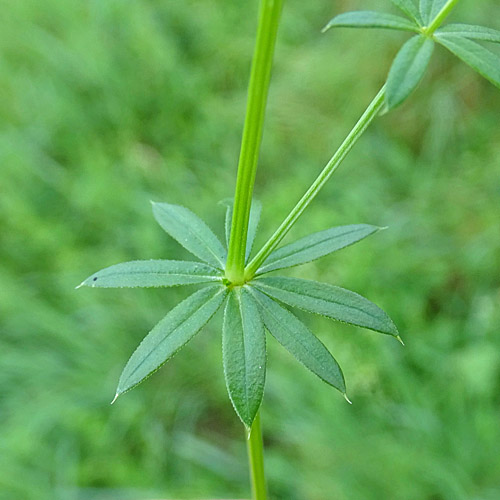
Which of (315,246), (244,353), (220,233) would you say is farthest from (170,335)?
(220,233)

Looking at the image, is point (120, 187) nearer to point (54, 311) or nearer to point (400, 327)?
point (54, 311)

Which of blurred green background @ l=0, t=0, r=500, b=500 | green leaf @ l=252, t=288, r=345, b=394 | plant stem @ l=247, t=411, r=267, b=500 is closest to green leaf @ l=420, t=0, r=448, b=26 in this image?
green leaf @ l=252, t=288, r=345, b=394

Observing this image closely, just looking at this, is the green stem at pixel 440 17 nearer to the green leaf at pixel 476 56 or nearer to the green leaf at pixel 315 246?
the green leaf at pixel 476 56

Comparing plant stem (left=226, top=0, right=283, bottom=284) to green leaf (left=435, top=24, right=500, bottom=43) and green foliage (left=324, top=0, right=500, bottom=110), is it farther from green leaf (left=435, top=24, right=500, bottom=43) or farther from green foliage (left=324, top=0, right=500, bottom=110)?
green leaf (left=435, top=24, right=500, bottom=43)

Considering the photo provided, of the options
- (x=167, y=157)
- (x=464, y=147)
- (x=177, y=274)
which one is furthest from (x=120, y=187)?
(x=177, y=274)

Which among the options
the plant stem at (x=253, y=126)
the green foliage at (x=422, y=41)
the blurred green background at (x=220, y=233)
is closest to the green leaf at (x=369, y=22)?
the green foliage at (x=422, y=41)
